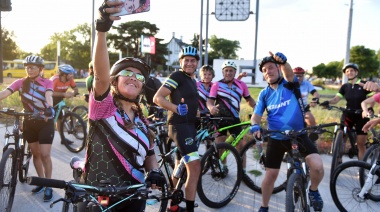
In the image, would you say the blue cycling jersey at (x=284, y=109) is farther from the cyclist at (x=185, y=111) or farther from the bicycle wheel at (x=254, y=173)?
the bicycle wheel at (x=254, y=173)

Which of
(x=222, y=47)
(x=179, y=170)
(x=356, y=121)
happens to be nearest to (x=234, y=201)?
(x=179, y=170)

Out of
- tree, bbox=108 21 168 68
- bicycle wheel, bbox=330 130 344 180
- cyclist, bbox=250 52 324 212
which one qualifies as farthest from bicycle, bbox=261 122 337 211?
tree, bbox=108 21 168 68

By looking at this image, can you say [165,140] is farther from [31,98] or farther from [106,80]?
[106,80]

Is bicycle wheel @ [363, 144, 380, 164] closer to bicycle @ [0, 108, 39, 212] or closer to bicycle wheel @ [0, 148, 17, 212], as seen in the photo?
bicycle @ [0, 108, 39, 212]

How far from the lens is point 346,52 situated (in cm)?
1309

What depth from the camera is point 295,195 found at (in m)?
3.40

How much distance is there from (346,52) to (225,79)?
371 inches

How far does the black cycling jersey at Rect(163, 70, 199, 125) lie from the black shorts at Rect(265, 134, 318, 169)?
101 cm

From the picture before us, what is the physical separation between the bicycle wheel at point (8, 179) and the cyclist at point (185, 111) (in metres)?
1.83

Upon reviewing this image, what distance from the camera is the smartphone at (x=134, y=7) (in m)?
1.68

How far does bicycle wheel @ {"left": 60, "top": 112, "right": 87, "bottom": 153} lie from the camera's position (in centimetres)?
731

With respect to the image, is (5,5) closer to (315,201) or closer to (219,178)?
(219,178)

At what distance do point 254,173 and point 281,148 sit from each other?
214 cm

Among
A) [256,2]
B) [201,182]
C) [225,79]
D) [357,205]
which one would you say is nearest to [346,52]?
[256,2]
